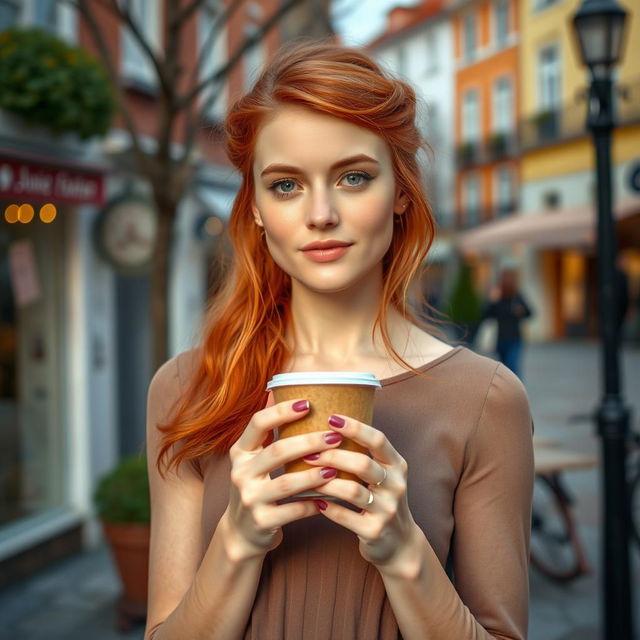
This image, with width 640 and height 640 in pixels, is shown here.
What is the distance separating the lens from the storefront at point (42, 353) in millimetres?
5453

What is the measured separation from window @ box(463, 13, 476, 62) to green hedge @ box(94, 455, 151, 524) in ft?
96.2

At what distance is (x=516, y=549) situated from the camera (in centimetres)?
139

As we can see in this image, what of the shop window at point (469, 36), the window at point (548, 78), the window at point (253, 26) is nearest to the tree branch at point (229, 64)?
the window at point (253, 26)

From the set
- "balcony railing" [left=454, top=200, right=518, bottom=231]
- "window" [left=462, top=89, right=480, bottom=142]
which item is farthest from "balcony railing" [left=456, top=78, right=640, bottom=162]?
"balcony railing" [left=454, top=200, right=518, bottom=231]

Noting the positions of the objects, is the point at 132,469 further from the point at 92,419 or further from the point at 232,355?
the point at 232,355

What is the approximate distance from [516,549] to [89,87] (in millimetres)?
4809

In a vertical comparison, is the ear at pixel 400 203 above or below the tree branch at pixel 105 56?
below

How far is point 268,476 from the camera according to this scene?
3.71 feet

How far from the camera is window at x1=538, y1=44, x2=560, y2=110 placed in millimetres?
25781

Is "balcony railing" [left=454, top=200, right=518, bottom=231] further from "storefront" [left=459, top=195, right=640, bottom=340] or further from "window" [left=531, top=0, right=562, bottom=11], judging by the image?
"window" [left=531, top=0, right=562, bottom=11]

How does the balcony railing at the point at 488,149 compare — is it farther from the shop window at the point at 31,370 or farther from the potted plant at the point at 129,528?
the potted plant at the point at 129,528

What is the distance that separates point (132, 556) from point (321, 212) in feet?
11.8

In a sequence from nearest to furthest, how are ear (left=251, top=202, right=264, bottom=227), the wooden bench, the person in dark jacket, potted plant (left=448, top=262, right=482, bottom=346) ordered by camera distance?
ear (left=251, top=202, right=264, bottom=227), the wooden bench, the person in dark jacket, potted plant (left=448, top=262, right=482, bottom=346)

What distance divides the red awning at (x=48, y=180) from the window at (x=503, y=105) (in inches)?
→ 1005
